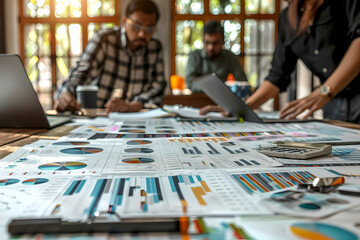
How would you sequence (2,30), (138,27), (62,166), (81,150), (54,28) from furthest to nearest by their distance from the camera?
(54,28), (2,30), (138,27), (81,150), (62,166)

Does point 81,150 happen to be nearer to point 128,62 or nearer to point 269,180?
point 269,180

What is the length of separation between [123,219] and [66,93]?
155 cm

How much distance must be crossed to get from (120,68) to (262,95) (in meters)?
1.27

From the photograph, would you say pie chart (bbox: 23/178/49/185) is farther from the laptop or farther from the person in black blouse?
the person in black blouse

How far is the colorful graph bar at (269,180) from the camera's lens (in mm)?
472

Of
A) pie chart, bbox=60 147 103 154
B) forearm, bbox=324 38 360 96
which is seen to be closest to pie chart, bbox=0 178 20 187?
pie chart, bbox=60 147 103 154

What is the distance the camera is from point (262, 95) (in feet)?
5.97

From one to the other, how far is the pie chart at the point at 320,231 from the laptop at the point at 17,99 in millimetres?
911

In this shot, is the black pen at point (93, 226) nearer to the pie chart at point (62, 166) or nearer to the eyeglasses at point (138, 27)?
the pie chart at point (62, 166)

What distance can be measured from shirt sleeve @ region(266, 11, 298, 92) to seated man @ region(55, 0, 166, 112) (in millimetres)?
792

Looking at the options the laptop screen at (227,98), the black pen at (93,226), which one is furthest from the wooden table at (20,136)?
the laptop screen at (227,98)

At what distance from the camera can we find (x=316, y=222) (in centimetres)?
35

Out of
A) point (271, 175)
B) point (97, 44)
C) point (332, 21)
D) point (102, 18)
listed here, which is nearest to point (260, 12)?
point (102, 18)

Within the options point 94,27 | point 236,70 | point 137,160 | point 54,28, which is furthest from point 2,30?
point 137,160
